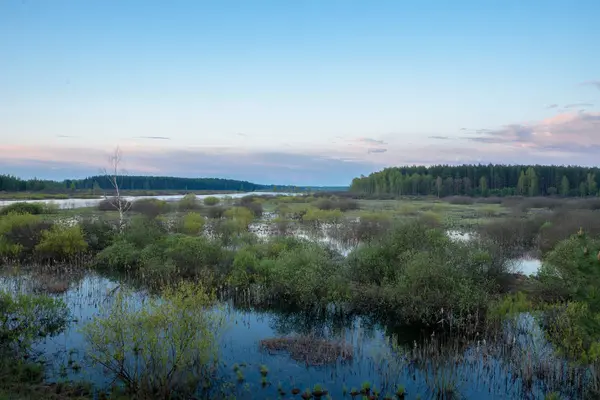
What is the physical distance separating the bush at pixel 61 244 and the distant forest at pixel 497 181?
110m

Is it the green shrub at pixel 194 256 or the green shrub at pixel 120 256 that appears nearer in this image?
the green shrub at pixel 194 256

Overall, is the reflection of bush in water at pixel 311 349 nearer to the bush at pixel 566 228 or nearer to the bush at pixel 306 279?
the bush at pixel 306 279

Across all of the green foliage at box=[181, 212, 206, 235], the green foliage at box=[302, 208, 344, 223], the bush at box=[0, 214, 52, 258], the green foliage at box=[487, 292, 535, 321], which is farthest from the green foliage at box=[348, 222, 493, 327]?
the green foliage at box=[302, 208, 344, 223]

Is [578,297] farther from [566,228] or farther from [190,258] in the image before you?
[566,228]

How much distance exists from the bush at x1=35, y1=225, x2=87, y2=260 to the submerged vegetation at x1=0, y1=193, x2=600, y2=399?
0.11 m

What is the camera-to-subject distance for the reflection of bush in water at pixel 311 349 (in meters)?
14.8

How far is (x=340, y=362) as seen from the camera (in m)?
14.6

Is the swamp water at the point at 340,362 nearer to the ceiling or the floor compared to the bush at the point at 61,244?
nearer to the floor

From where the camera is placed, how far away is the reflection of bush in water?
1480 centimetres

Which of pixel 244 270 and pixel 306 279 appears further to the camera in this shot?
pixel 244 270

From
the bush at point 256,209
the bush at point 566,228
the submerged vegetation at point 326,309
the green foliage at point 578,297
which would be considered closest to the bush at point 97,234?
the submerged vegetation at point 326,309

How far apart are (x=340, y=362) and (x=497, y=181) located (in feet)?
428

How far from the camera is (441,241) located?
2205 cm

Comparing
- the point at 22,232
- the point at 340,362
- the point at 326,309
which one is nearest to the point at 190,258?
the point at 326,309
